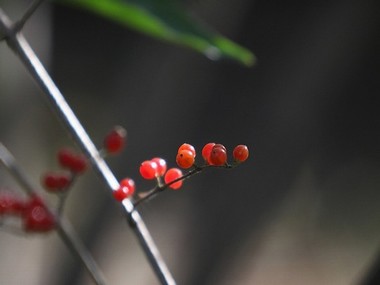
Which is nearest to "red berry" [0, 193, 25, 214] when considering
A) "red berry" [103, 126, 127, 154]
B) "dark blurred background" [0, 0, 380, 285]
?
"red berry" [103, 126, 127, 154]

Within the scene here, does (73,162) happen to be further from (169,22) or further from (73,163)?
(169,22)

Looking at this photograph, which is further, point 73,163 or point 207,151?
point 73,163

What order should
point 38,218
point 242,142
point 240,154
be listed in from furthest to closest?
point 242,142 → point 38,218 → point 240,154

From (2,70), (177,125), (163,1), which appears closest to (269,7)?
(177,125)

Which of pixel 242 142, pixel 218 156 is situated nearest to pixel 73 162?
pixel 218 156

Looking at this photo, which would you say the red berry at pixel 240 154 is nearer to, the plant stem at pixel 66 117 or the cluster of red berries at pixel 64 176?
the plant stem at pixel 66 117

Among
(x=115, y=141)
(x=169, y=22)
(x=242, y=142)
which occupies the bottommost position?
(x=242, y=142)

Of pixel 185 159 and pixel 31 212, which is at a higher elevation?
pixel 185 159
